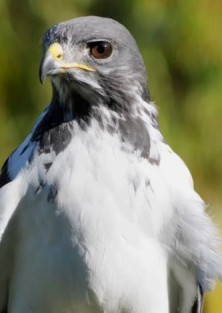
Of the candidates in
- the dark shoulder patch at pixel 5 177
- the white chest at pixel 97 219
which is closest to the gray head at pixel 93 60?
the white chest at pixel 97 219

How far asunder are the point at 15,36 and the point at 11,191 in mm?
3872

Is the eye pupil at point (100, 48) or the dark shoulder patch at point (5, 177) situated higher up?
the eye pupil at point (100, 48)

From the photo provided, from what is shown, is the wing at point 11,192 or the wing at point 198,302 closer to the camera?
the wing at point 11,192

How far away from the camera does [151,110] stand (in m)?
6.27

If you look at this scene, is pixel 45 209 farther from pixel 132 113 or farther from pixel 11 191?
pixel 132 113

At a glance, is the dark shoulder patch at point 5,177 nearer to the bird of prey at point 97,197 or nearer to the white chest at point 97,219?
the bird of prey at point 97,197

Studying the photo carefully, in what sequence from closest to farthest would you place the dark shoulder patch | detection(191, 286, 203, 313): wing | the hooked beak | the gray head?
1. the hooked beak
2. the gray head
3. the dark shoulder patch
4. detection(191, 286, 203, 313): wing

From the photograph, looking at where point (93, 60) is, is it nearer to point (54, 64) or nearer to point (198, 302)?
point (54, 64)

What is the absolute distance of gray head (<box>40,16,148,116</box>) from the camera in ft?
19.7

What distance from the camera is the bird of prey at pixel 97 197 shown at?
604 centimetres

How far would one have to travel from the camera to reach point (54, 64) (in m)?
5.92

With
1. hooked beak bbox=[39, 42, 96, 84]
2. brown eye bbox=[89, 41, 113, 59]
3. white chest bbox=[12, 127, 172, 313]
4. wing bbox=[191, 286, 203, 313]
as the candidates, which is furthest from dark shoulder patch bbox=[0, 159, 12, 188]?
wing bbox=[191, 286, 203, 313]

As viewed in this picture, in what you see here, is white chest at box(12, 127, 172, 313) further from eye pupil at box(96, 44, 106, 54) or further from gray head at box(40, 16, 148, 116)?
eye pupil at box(96, 44, 106, 54)

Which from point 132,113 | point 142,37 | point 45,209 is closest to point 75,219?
point 45,209
